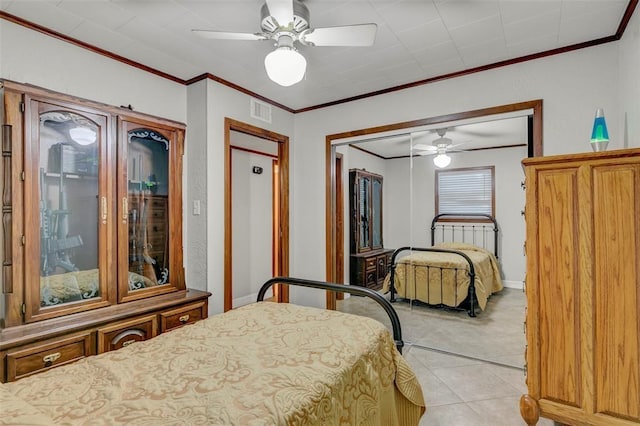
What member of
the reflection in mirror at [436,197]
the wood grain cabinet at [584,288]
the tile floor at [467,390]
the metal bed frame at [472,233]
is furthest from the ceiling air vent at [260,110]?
the tile floor at [467,390]

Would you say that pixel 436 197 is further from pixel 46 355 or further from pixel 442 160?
pixel 46 355

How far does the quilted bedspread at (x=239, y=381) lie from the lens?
99 centimetres

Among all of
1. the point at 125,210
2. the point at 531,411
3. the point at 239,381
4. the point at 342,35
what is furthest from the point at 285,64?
the point at 531,411

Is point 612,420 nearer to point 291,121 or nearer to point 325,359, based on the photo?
point 325,359

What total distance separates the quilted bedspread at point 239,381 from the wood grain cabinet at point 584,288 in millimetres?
746

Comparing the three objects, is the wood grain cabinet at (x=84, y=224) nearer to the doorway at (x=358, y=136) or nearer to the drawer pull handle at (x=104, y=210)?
the drawer pull handle at (x=104, y=210)

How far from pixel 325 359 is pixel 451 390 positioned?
160 cm

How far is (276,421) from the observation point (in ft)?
3.20

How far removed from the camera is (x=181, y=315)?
262 centimetres

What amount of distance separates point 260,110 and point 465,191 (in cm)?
235

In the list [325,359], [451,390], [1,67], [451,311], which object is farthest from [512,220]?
[1,67]

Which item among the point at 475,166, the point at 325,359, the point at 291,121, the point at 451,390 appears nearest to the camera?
the point at 325,359

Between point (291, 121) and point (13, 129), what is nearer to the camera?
point (13, 129)

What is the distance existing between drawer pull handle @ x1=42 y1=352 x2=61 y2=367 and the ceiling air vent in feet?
8.55
